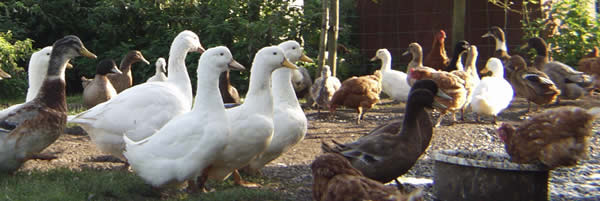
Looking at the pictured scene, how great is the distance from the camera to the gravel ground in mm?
5504

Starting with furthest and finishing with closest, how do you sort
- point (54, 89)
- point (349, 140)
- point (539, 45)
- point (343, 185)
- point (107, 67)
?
point (539, 45) → point (107, 67) → point (349, 140) → point (54, 89) → point (343, 185)

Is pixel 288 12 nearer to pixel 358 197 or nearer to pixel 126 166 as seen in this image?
pixel 126 166

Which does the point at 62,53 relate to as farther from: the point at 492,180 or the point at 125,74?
the point at 125,74

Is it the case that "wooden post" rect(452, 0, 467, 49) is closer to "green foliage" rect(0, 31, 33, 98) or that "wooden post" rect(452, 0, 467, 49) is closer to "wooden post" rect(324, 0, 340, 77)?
"wooden post" rect(324, 0, 340, 77)

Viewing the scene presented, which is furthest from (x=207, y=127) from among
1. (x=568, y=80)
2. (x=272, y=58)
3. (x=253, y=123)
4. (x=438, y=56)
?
(x=438, y=56)

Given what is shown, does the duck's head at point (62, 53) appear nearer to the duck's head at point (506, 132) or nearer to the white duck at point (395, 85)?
the duck's head at point (506, 132)

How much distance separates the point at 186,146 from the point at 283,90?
1.46m

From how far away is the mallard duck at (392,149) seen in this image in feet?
15.6

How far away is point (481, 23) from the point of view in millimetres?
14602

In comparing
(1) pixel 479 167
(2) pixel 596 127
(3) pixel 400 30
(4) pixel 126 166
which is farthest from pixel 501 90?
(3) pixel 400 30

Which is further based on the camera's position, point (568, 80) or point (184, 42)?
point (568, 80)


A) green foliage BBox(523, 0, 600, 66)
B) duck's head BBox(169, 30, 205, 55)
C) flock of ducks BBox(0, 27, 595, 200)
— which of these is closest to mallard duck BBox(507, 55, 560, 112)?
green foliage BBox(523, 0, 600, 66)

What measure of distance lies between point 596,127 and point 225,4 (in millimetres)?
7752

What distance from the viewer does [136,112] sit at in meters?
5.57
